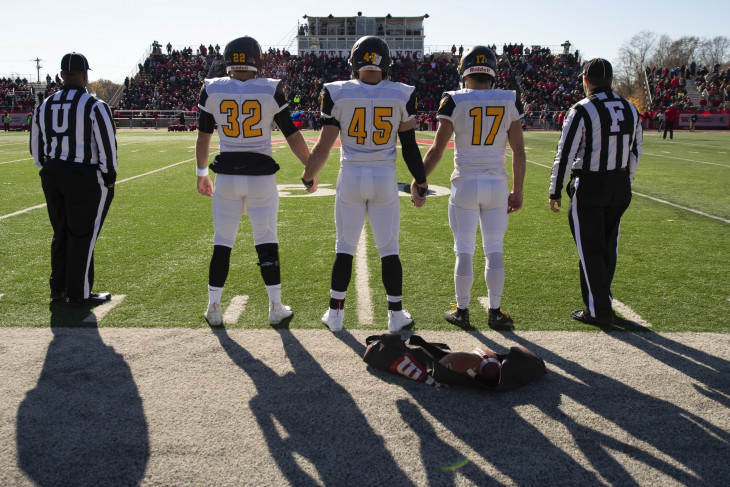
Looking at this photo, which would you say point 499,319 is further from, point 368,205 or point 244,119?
point 244,119

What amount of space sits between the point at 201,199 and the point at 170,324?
5.86m

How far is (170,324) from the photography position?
4016 millimetres

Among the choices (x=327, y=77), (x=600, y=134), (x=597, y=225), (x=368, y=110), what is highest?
(x=327, y=77)

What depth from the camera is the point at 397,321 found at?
3941mm

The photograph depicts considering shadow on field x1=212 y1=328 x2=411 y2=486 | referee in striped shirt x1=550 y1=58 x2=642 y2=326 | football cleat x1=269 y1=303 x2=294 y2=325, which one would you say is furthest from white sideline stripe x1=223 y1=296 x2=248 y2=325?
referee in striped shirt x1=550 y1=58 x2=642 y2=326

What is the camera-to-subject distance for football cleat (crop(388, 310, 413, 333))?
155 inches

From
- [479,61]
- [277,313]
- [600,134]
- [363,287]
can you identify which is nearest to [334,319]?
[277,313]

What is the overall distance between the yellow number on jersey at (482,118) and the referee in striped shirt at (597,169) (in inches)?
25.2

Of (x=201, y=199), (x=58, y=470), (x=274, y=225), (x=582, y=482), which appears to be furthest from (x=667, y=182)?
(x=58, y=470)

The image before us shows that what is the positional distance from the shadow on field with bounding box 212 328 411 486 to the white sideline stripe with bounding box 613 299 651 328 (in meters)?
2.37

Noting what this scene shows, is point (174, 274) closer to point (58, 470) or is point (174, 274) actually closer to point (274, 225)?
point (274, 225)

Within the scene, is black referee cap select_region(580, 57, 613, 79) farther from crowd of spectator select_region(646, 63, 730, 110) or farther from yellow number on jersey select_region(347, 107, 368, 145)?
crowd of spectator select_region(646, 63, 730, 110)

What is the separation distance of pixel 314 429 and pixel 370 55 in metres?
2.33

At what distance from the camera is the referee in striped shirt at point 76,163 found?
14.2 feet
